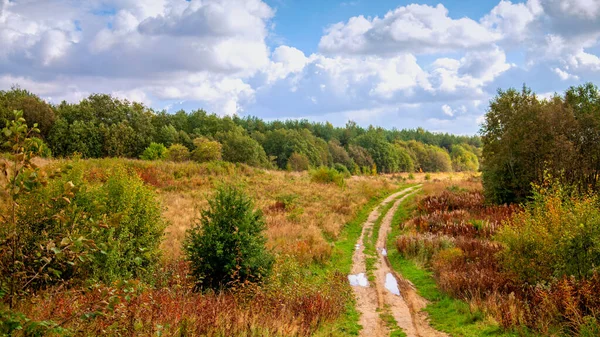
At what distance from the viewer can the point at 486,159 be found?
3462 cm

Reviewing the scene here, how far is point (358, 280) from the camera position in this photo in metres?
15.6

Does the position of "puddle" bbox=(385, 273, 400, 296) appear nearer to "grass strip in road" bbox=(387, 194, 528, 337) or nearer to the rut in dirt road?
the rut in dirt road

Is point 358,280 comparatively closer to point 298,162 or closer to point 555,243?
point 555,243

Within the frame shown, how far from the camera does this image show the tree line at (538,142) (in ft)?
86.7

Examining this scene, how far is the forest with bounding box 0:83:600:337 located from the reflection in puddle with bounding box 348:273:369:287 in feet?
0.41

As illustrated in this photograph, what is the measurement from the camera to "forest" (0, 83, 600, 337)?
174 inches

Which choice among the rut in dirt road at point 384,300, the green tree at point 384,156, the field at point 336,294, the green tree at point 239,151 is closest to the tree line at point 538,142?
the field at point 336,294

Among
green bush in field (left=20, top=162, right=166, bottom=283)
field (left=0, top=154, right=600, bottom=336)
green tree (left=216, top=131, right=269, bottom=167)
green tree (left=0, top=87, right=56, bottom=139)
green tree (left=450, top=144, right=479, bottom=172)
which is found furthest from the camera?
green tree (left=450, top=144, right=479, bottom=172)

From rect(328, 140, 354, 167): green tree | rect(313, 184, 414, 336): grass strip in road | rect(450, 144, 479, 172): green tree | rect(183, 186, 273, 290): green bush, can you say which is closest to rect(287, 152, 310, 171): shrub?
rect(328, 140, 354, 167): green tree

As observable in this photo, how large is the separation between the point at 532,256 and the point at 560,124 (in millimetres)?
19563

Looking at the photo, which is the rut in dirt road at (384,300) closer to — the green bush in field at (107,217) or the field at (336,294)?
the field at (336,294)

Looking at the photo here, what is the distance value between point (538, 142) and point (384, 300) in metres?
22.2

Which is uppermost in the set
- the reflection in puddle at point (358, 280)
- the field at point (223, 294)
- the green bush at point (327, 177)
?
the green bush at point (327, 177)

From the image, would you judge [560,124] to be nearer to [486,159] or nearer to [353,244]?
[486,159]
